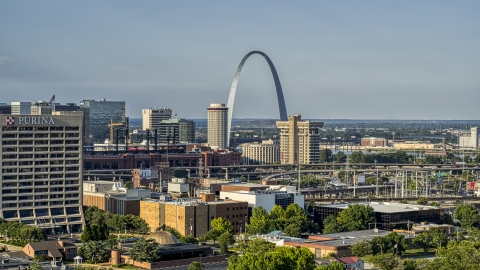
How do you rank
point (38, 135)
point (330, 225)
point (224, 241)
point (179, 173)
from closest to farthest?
point (224, 241) → point (38, 135) → point (330, 225) → point (179, 173)

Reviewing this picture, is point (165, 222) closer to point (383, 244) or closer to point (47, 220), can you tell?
point (47, 220)

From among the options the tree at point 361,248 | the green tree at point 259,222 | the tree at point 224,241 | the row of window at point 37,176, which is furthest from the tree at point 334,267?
the row of window at point 37,176

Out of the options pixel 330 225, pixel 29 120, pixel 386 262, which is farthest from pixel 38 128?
pixel 386 262

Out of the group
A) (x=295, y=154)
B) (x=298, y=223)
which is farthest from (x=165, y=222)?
(x=295, y=154)

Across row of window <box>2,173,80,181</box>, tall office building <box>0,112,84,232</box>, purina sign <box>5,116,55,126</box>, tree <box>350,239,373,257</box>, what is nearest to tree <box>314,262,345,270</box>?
tree <box>350,239,373,257</box>

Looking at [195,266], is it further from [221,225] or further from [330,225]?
[330,225]

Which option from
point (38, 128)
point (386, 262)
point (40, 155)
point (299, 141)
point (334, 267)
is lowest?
point (386, 262)

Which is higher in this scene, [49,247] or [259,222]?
[259,222]

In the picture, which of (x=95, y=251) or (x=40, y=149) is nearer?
(x=95, y=251)
